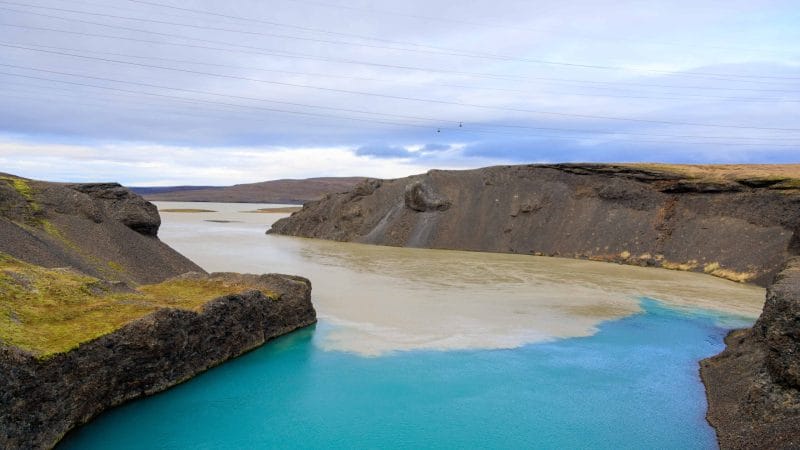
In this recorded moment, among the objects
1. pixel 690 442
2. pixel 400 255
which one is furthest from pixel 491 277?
pixel 690 442

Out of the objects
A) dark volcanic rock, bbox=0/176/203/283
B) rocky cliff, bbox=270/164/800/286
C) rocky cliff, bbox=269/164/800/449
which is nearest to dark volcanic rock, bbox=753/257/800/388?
rocky cliff, bbox=269/164/800/449

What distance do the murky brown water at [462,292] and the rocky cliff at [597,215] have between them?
228 cm

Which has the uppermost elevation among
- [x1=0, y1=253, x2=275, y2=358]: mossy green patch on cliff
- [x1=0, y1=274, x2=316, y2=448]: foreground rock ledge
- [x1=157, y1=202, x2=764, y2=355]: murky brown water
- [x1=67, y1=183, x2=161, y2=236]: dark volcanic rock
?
[x1=67, y1=183, x2=161, y2=236]: dark volcanic rock

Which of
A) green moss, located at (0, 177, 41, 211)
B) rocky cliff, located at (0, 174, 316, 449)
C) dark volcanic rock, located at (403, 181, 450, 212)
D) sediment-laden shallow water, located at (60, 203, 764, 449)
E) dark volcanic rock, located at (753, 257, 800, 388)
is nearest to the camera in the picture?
rocky cliff, located at (0, 174, 316, 449)

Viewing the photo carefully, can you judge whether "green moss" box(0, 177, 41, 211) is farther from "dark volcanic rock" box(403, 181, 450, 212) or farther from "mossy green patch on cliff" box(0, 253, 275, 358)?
"dark volcanic rock" box(403, 181, 450, 212)

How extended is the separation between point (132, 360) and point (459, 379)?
510cm

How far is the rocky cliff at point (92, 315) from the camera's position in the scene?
6.43m

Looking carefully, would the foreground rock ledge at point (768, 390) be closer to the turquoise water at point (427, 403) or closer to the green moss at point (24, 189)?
the turquoise water at point (427, 403)

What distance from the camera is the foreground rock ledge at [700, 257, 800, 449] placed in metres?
6.87

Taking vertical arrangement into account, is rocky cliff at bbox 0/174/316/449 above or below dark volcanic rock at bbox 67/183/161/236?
below

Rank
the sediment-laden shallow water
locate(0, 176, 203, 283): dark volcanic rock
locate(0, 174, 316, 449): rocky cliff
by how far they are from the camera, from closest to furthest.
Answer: locate(0, 174, 316, 449): rocky cliff, the sediment-laden shallow water, locate(0, 176, 203, 283): dark volcanic rock

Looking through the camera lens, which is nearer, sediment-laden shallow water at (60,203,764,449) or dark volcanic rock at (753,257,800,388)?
dark volcanic rock at (753,257,800,388)

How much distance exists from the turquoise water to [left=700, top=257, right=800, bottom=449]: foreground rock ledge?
0.33m

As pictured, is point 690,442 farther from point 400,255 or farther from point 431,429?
point 400,255
